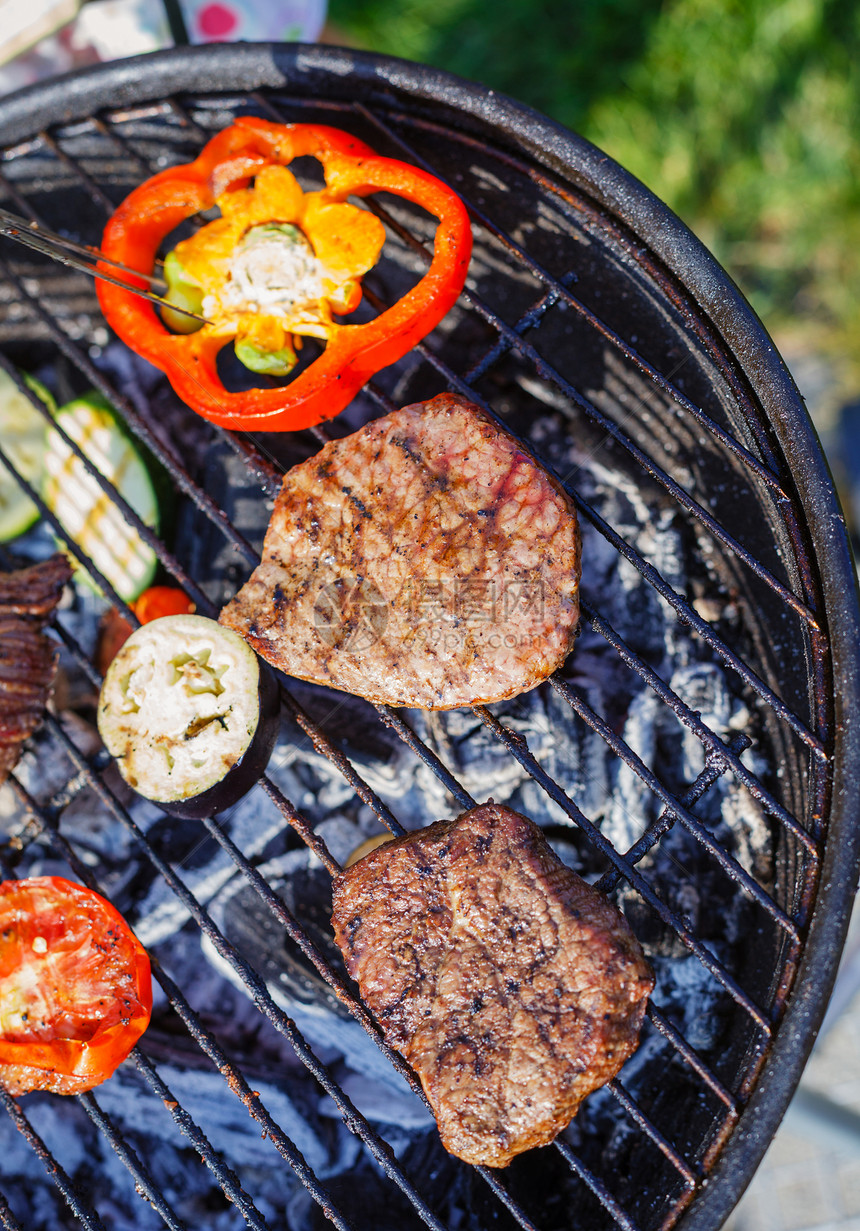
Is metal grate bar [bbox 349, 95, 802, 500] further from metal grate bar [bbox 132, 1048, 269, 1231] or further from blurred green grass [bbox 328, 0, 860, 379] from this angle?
metal grate bar [bbox 132, 1048, 269, 1231]

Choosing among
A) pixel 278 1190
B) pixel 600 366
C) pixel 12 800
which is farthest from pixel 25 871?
pixel 600 366

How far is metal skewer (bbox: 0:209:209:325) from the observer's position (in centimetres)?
232

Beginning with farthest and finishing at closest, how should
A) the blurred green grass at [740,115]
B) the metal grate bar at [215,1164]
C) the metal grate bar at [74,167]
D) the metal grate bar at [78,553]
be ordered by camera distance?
1. the blurred green grass at [740,115]
2. the metal grate bar at [74,167]
3. the metal grate bar at [78,553]
4. the metal grate bar at [215,1164]

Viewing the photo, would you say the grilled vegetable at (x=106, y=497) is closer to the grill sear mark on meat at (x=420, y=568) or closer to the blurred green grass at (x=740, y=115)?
the grill sear mark on meat at (x=420, y=568)

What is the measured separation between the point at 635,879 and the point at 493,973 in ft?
1.72

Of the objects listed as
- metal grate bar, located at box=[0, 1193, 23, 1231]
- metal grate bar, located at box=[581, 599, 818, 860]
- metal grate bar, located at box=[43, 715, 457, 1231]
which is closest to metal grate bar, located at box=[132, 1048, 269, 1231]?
metal grate bar, located at box=[43, 715, 457, 1231]

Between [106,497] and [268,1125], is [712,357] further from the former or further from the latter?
[268,1125]

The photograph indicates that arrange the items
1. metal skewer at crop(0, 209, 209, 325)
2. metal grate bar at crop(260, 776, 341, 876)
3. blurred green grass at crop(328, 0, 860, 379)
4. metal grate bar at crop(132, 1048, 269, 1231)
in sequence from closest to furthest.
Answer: metal skewer at crop(0, 209, 209, 325)
metal grate bar at crop(132, 1048, 269, 1231)
metal grate bar at crop(260, 776, 341, 876)
blurred green grass at crop(328, 0, 860, 379)

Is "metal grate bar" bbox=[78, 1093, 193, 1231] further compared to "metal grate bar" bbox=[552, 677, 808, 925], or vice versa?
"metal grate bar" bbox=[78, 1093, 193, 1231]

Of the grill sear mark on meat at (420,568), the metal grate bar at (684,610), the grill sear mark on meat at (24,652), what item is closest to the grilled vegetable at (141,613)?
the grill sear mark on meat at (24,652)

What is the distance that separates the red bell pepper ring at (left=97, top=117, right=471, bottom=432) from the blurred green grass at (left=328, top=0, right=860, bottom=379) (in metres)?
2.76

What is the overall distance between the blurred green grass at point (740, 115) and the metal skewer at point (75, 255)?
10.8 ft

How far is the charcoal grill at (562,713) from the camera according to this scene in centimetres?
254

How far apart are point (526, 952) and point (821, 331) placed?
14.0 feet
